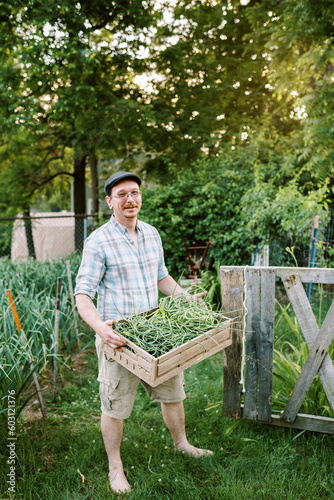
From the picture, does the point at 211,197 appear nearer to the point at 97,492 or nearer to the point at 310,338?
the point at 310,338

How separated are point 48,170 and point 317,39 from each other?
28.3 feet

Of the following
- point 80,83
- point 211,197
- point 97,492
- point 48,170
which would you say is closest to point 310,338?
point 97,492

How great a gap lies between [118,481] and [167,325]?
105 centimetres

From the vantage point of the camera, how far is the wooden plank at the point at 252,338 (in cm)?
266

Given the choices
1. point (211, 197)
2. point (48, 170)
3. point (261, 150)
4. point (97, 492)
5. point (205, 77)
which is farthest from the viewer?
point (48, 170)

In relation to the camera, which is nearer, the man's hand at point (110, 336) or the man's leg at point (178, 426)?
the man's hand at point (110, 336)

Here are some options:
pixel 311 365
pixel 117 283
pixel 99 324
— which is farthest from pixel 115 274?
pixel 311 365

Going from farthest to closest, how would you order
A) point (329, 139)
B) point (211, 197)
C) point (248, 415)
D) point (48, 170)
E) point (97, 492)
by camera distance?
point (48, 170)
point (211, 197)
point (329, 139)
point (248, 415)
point (97, 492)

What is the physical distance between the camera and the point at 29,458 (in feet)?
8.46

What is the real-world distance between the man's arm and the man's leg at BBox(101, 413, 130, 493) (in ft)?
2.10

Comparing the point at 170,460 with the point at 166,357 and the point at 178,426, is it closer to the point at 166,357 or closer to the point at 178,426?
the point at 178,426

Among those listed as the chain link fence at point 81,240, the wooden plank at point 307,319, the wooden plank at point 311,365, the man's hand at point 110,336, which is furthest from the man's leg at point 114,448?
the chain link fence at point 81,240

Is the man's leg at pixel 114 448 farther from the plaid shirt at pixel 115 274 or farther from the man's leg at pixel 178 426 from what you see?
the plaid shirt at pixel 115 274

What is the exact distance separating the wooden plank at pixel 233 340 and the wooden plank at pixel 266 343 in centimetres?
15
